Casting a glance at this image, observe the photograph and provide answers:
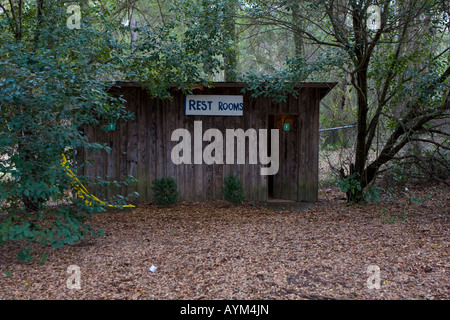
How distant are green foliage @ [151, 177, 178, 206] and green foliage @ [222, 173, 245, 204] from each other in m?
1.12

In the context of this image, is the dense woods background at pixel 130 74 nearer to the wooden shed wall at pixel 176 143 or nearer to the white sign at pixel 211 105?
the white sign at pixel 211 105

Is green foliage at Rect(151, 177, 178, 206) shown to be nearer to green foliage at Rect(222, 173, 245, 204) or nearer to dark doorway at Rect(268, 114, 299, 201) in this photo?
green foliage at Rect(222, 173, 245, 204)

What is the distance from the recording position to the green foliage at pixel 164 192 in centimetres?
876

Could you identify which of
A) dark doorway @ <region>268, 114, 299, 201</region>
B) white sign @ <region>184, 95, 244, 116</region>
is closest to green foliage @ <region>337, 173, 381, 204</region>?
dark doorway @ <region>268, 114, 299, 201</region>

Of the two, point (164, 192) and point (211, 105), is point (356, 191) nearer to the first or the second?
point (211, 105)

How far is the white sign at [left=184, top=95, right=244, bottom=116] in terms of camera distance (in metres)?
8.98

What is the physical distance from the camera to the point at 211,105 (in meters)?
9.00

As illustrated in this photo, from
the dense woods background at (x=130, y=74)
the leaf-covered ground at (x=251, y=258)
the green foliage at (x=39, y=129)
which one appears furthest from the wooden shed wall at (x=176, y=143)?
the green foliage at (x=39, y=129)

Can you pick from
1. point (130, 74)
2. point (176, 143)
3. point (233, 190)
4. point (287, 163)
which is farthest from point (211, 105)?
point (130, 74)

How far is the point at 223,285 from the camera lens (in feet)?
13.6

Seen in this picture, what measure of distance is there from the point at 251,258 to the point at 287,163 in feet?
15.9

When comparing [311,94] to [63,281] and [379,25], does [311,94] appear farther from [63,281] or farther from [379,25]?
[63,281]

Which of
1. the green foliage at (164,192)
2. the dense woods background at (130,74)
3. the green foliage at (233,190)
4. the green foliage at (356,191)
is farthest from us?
the green foliage at (233,190)

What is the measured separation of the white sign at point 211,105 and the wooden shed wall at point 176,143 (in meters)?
0.11
